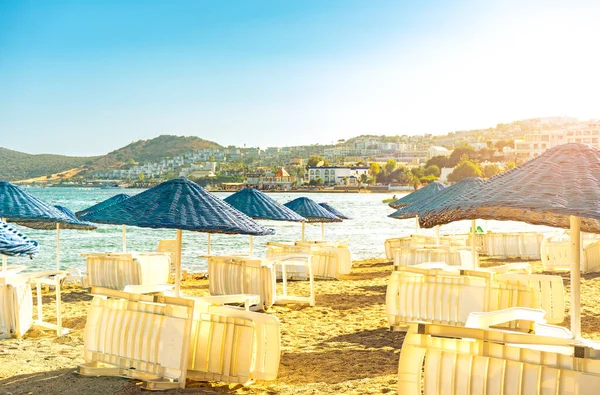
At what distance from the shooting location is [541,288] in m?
8.68

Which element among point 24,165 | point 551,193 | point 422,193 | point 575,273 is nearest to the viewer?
point 551,193

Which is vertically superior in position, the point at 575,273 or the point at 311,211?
the point at 311,211

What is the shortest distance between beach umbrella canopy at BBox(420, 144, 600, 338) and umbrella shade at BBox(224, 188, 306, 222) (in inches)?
265

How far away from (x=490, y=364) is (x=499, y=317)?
1.39m

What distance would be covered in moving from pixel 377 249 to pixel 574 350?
29862 mm

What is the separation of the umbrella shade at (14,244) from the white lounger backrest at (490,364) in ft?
9.53

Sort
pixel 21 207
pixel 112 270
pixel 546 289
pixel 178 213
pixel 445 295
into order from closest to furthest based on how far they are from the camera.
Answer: pixel 178 213, pixel 445 295, pixel 546 289, pixel 21 207, pixel 112 270

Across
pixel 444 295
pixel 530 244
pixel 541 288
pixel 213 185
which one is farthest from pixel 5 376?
pixel 213 185

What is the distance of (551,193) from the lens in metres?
4.65

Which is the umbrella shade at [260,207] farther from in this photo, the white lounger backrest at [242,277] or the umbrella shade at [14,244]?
the umbrella shade at [14,244]

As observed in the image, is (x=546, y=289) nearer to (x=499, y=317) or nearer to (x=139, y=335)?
(x=499, y=317)

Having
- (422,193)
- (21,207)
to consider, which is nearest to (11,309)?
(21,207)

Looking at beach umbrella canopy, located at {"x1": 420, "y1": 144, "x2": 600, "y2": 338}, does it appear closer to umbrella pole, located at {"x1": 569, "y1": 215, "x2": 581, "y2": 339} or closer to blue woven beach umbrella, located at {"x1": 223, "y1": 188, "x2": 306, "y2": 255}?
umbrella pole, located at {"x1": 569, "y1": 215, "x2": 581, "y2": 339}

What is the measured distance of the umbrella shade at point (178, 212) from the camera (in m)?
6.73
